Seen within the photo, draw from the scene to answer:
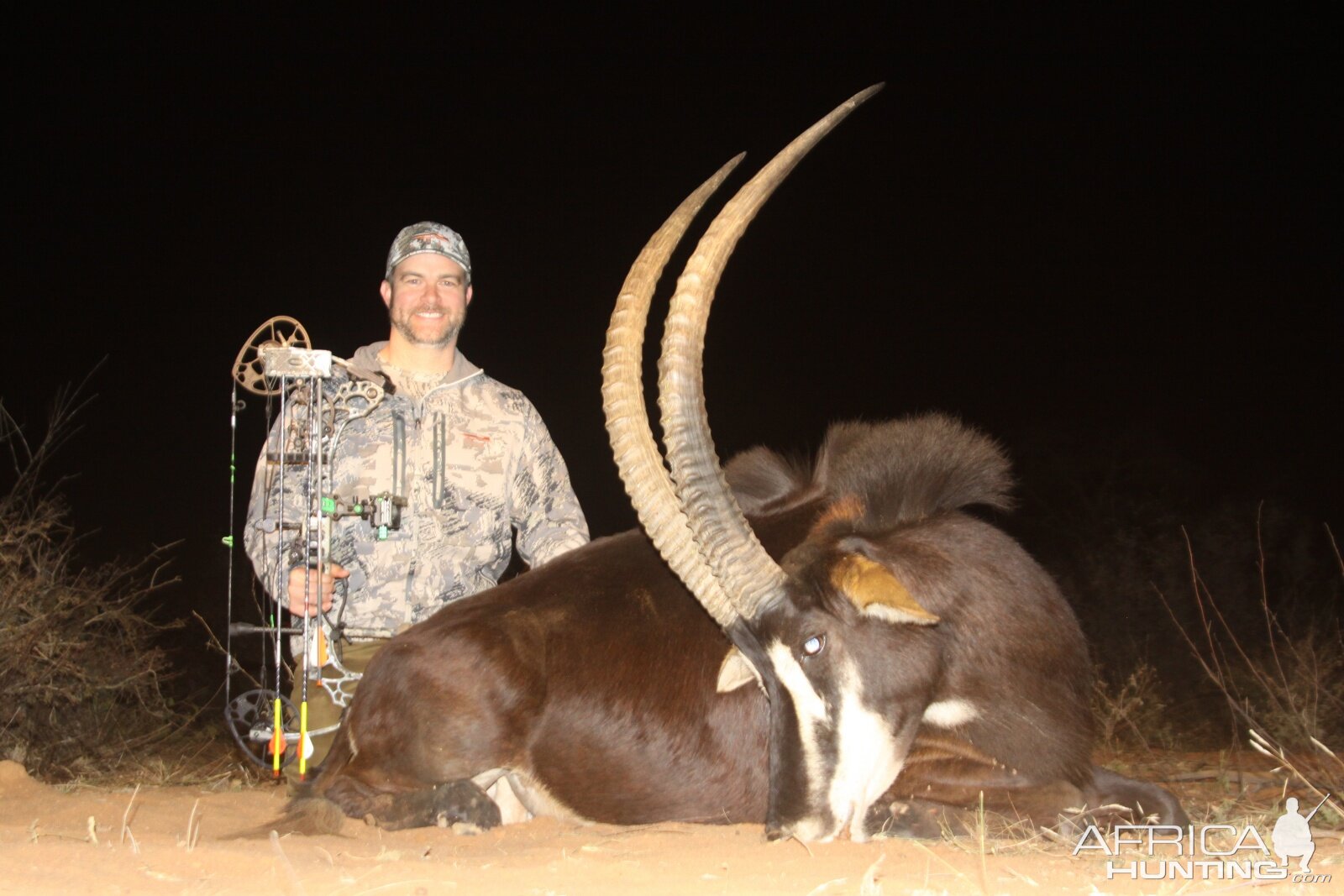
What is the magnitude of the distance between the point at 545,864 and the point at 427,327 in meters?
3.30

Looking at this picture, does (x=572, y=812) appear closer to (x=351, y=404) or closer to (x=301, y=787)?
(x=301, y=787)

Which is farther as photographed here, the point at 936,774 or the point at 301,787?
the point at 301,787

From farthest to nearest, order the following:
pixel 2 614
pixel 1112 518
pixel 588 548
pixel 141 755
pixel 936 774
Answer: pixel 1112 518, pixel 141 755, pixel 2 614, pixel 588 548, pixel 936 774

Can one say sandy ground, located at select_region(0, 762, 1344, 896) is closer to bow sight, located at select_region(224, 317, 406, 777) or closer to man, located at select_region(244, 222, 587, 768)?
bow sight, located at select_region(224, 317, 406, 777)

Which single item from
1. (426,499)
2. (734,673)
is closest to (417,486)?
(426,499)

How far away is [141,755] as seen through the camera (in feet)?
23.6

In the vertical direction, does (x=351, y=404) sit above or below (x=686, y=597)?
above

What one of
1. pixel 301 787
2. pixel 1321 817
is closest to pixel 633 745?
→ pixel 301 787

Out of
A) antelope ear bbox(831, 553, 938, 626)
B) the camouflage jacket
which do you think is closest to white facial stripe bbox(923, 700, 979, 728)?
antelope ear bbox(831, 553, 938, 626)

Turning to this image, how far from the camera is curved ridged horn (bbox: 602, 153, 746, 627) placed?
3990mm

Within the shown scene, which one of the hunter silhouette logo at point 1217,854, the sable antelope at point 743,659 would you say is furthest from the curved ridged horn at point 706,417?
the hunter silhouette logo at point 1217,854

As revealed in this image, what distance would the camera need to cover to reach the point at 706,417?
3920mm

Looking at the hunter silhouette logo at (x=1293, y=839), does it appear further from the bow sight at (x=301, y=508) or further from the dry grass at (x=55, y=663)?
the dry grass at (x=55, y=663)

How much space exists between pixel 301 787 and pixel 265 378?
1795 millimetres
